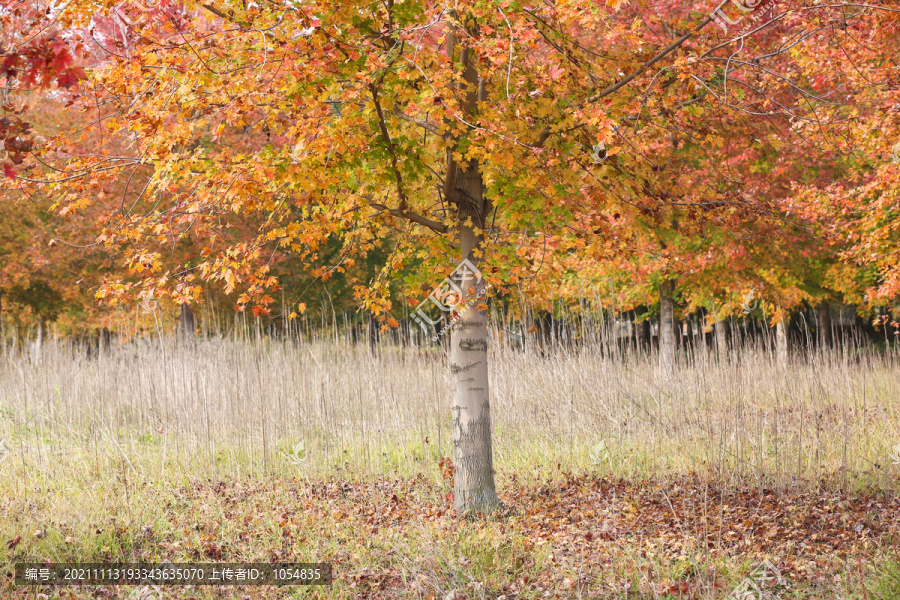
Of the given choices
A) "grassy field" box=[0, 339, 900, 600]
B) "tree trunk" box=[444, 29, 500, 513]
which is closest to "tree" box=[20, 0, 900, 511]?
"tree trunk" box=[444, 29, 500, 513]

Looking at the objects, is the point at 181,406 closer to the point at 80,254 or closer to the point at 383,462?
the point at 383,462

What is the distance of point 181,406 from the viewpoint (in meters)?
8.08

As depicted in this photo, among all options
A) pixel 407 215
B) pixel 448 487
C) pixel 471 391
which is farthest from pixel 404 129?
pixel 448 487

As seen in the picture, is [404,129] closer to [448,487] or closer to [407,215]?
[407,215]

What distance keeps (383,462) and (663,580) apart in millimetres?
3443

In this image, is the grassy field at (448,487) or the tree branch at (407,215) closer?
the grassy field at (448,487)

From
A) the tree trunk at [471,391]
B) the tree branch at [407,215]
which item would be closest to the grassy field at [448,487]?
the tree trunk at [471,391]

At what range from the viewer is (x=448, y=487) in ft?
20.7

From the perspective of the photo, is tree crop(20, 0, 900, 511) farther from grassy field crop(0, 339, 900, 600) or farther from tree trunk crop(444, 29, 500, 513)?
grassy field crop(0, 339, 900, 600)

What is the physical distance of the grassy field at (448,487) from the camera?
4348 mm

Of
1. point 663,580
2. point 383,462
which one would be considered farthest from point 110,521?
point 663,580

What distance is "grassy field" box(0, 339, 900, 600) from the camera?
4.35 m

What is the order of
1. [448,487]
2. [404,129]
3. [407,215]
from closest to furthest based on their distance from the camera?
[407,215], [404,129], [448,487]

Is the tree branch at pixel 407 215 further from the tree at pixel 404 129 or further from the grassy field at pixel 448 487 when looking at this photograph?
the grassy field at pixel 448 487
